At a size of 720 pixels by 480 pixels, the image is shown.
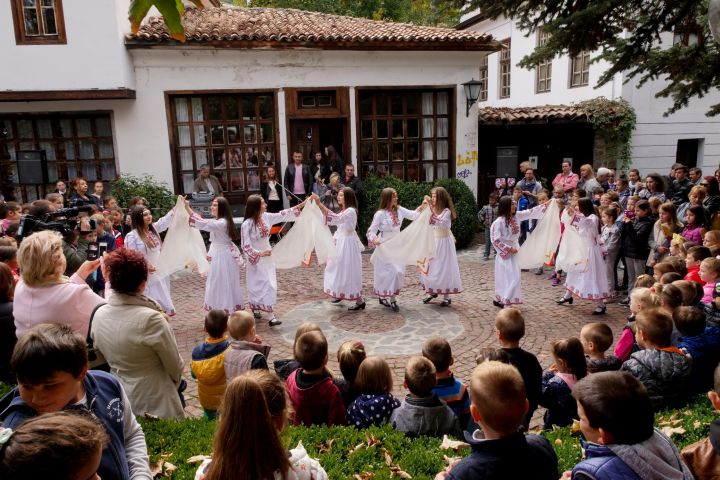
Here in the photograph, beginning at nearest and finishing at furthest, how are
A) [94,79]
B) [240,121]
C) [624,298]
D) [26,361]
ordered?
1. [26,361]
2. [624,298]
3. [94,79]
4. [240,121]

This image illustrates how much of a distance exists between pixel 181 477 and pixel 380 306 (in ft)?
19.8

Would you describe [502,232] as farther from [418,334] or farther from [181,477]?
[181,477]

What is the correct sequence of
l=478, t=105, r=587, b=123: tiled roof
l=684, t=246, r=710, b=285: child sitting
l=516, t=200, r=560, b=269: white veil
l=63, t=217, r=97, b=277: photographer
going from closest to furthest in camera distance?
l=63, t=217, r=97, b=277: photographer → l=684, t=246, r=710, b=285: child sitting → l=516, t=200, r=560, b=269: white veil → l=478, t=105, r=587, b=123: tiled roof

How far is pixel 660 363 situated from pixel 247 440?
9.98 feet

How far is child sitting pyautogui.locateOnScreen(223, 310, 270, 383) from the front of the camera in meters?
3.99

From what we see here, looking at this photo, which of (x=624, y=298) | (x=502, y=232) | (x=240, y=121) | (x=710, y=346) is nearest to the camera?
(x=710, y=346)

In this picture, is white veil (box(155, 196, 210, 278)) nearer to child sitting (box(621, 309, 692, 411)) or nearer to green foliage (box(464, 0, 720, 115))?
green foliage (box(464, 0, 720, 115))

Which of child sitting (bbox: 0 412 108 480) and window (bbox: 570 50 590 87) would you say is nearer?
child sitting (bbox: 0 412 108 480)

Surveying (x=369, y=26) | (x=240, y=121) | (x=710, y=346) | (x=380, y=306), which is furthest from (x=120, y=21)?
(x=710, y=346)

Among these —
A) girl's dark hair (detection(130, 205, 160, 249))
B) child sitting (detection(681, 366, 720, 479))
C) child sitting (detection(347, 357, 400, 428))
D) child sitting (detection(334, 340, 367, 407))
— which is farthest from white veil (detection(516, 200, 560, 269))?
child sitting (detection(681, 366, 720, 479))

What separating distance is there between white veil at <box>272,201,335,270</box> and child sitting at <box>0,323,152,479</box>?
627 cm

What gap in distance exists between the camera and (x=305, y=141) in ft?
47.4

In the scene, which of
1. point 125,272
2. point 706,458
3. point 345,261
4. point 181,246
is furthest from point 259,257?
point 706,458

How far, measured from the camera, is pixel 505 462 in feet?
7.09
